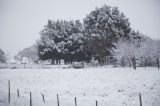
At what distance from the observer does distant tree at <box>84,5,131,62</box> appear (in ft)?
196

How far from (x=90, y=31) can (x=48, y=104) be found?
1828 inches

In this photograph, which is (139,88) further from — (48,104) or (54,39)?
(54,39)

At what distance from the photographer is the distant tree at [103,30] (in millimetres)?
59781

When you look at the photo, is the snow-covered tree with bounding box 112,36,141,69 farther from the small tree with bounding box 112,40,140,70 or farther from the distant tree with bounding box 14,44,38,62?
the distant tree with bounding box 14,44,38,62

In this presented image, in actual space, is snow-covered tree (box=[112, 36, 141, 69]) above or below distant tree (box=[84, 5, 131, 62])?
below

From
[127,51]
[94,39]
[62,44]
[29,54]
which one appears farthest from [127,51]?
[29,54]

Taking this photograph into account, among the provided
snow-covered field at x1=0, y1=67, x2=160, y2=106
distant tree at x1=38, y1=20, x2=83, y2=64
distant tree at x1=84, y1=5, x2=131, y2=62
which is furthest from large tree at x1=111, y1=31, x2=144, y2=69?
snow-covered field at x1=0, y1=67, x2=160, y2=106

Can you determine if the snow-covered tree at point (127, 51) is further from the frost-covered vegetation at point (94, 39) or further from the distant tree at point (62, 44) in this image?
the distant tree at point (62, 44)

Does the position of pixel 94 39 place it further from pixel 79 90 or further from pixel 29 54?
pixel 29 54

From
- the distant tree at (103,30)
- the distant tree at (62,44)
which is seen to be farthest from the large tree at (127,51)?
the distant tree at (62,44)

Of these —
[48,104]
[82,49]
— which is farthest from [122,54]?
[48,104]

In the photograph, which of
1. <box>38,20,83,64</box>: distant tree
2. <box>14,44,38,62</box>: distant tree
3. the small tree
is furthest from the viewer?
<box>14,44,38,62</box>: distant tree

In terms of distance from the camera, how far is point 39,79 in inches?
1259

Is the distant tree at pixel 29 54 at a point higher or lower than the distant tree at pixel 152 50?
higher
